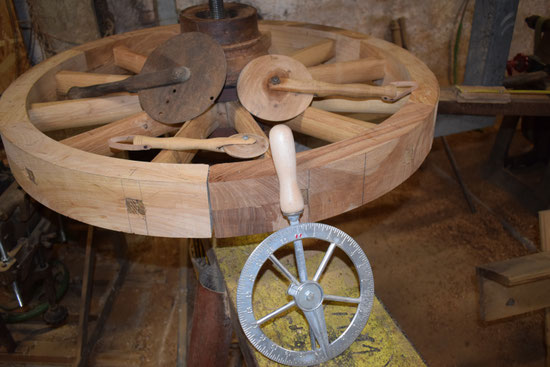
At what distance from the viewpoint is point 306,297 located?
1.15m

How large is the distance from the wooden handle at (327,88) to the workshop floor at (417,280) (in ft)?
5.32

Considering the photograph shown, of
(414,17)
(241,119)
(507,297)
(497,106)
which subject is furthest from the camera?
(414,17)

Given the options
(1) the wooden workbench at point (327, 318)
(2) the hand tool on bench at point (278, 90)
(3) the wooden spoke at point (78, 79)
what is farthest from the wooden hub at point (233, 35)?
(1) the wooden workbench at point (327, 318)

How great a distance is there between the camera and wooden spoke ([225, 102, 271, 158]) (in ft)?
5.01

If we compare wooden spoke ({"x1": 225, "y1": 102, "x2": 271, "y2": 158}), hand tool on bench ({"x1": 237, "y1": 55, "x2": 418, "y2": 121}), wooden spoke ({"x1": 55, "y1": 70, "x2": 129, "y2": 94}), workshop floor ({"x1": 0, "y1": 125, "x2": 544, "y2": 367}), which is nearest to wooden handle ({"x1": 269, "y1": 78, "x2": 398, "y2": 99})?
hand tool on bench ({"x1": 237, "y1": 55, "x2": 418, "y2": 121})

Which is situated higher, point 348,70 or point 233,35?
point 233,35

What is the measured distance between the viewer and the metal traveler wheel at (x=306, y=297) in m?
1.12

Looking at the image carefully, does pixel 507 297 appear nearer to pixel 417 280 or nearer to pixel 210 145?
pixel 210 145

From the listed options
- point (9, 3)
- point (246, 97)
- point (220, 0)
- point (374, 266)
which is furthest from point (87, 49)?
point (374, 266)

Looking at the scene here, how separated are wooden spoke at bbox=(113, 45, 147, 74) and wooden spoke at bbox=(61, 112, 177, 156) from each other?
→ 0.41 m

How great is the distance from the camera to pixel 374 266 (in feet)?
10.5

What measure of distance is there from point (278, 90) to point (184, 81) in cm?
29

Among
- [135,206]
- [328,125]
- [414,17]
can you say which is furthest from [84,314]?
[414,17]

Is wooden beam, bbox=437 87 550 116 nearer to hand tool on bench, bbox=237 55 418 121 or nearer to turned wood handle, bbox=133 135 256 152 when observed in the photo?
hand tool on bench, bbox=237 55 418 121
